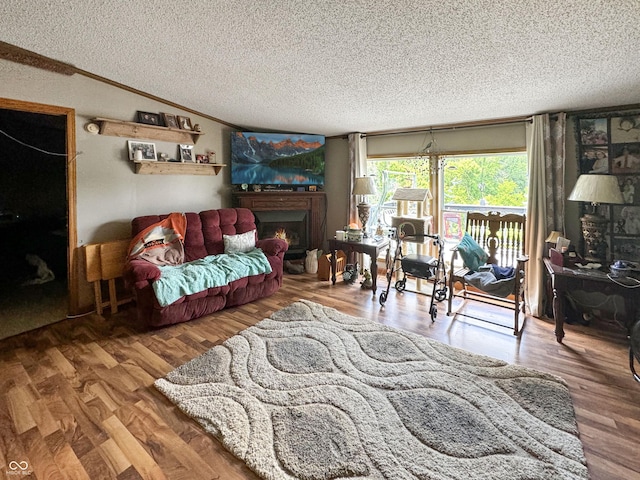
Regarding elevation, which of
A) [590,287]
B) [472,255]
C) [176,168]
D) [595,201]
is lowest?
[590,287]

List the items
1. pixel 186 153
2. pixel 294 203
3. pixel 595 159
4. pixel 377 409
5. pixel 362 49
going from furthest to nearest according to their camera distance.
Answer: pixel 294 203, pixel 186 153, pixel 595 159, pixel 362 49, pixel 377 409

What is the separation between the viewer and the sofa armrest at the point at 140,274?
2.60 meters

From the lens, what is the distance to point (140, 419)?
5.59ft

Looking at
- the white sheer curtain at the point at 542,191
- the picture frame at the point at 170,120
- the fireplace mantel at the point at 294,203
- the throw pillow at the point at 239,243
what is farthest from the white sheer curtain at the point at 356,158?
the picture frame at the point at 170,120

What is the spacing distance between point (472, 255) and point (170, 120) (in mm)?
3696

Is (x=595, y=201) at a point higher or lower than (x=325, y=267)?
higher

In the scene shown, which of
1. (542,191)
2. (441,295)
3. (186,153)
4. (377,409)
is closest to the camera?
(377,409)

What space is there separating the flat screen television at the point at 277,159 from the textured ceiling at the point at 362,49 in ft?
3.60

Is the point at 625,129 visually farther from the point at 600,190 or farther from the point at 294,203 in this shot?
the point at 294,203

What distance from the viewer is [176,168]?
372 centimetres

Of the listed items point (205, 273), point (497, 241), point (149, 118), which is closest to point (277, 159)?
point (149, 118)

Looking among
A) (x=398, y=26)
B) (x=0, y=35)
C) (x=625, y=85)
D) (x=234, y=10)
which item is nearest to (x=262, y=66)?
(x=234, y=10)

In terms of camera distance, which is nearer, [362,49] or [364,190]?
[362,49]

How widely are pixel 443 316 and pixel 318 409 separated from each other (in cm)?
180
